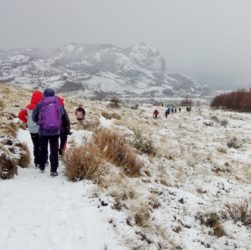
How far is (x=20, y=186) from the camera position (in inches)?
292

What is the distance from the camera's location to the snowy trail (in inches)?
220

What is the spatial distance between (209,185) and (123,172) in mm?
2982

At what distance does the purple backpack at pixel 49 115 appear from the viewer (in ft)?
26.1

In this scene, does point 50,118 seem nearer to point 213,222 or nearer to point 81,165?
point 81,165

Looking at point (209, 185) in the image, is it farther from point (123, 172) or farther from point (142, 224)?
point (142, 224)

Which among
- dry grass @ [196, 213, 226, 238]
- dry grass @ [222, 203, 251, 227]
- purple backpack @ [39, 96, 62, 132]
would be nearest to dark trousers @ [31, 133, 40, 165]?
purple backpack @ [39, 96, 62, 132]

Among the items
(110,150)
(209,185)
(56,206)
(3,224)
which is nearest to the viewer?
(3,224)

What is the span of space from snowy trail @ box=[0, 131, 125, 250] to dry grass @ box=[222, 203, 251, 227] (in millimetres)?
3387

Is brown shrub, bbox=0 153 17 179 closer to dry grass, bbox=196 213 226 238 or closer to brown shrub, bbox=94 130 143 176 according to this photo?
brown shrub, bbox=94 130 143 176

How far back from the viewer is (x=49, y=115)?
796 centimetres

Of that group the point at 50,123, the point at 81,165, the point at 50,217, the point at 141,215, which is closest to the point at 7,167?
the point at 50,123

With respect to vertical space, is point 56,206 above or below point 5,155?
below

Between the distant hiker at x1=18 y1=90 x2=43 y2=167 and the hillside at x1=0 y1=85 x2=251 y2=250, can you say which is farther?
the distant hiker at x1=18 y1=90 x2=43 y2=167

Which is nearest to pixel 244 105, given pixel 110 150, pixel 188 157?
pixel 188 157
